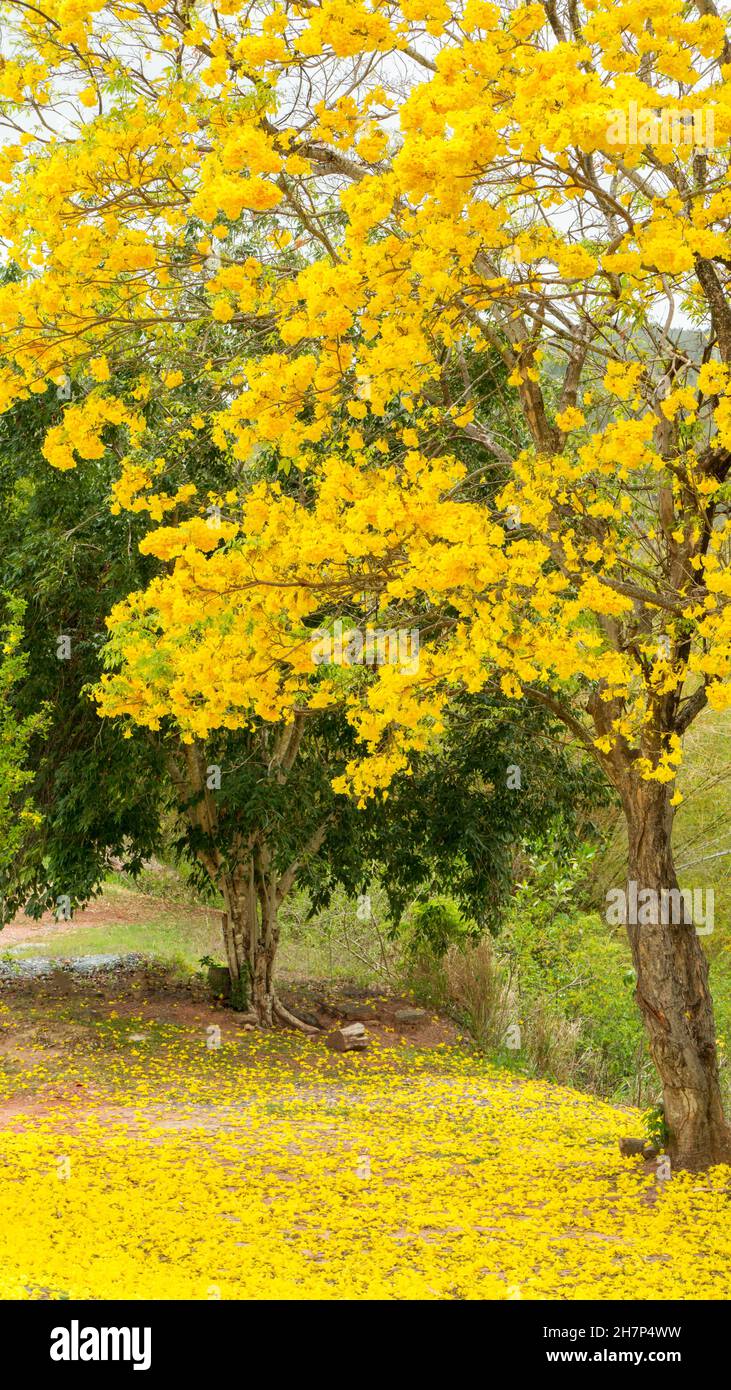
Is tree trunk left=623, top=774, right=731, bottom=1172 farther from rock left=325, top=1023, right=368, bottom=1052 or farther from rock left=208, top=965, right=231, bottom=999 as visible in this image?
rock left=208, top=965, right=231, bottom=999

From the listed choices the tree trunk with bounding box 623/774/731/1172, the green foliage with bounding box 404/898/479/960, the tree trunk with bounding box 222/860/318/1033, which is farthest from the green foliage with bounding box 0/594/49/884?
the green foliage with bounding box 404/898/479/960

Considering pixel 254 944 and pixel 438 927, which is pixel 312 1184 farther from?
pixel 438 927

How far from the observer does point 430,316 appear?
5.37 m

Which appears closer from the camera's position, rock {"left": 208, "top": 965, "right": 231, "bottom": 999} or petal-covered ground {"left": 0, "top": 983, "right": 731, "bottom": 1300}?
petal-covered ground {"left": 0, "top": 983, "right": 731, "bottom": 1300}

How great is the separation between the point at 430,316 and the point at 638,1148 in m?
4.94

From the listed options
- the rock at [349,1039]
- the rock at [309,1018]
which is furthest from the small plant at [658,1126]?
the rock at [309,1018]

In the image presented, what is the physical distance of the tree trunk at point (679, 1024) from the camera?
712 cm

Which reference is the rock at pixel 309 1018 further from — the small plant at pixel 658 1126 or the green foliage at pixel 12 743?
the small plant at pixel 658 1126

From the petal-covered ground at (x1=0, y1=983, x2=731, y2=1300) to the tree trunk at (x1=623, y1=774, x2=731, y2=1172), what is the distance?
0.22 metres

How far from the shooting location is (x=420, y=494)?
16.6 ft

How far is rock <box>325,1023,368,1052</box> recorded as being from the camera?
1252cm

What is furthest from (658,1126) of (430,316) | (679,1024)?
(430,316)

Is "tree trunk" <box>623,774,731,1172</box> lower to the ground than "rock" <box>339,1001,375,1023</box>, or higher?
higher
